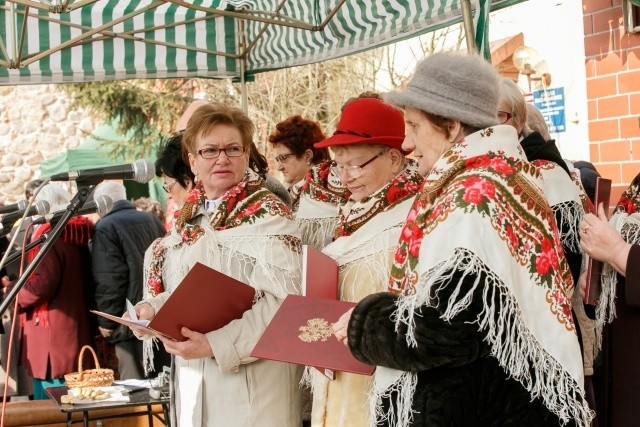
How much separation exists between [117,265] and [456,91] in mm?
4050

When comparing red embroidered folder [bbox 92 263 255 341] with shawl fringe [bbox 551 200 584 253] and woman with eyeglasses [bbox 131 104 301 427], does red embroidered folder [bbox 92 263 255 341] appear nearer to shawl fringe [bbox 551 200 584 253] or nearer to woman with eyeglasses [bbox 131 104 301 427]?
woman with eyeglasses [bbox 131 104 301 427]

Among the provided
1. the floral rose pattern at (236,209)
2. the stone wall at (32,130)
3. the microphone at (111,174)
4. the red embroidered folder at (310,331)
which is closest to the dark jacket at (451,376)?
the red embroidered folder at (310,331)

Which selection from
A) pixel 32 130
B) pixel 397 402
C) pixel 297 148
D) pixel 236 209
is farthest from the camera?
pixel 32 130

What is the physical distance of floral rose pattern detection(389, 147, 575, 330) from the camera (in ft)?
7.49

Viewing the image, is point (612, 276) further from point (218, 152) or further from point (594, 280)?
point (218, 152)

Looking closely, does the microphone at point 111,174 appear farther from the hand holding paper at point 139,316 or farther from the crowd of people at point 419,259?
the hand holding paper at point 139,316

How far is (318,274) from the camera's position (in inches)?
114

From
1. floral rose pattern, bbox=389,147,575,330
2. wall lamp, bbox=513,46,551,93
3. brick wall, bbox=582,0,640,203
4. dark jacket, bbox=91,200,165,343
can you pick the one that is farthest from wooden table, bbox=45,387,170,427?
wall lamp, bbox=513,46,551,93

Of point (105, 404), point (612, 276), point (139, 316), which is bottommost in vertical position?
point (105, 404)

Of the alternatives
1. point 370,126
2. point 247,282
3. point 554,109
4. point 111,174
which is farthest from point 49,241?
point 554,109

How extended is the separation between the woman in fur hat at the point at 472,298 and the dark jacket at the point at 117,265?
3.82m

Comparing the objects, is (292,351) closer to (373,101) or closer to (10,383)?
(373,101)

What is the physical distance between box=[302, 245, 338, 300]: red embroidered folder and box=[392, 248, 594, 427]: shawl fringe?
0.52m

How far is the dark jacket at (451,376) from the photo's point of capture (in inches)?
89.7
